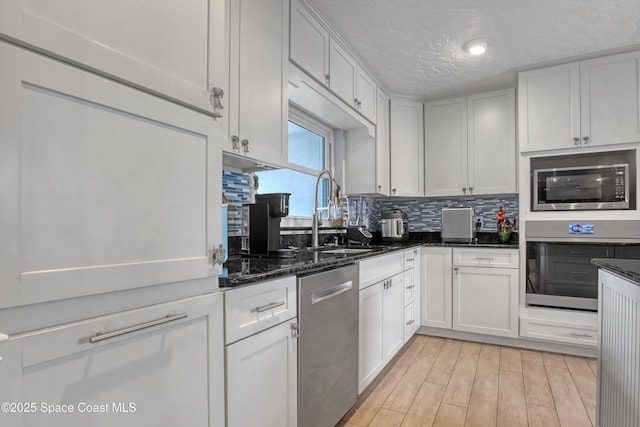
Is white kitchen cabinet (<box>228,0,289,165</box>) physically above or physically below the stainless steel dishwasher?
above

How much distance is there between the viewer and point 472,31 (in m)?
2.37

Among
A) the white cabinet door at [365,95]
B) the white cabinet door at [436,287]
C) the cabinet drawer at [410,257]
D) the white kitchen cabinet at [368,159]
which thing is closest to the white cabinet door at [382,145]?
the white kitchen cabinet at [368,159]

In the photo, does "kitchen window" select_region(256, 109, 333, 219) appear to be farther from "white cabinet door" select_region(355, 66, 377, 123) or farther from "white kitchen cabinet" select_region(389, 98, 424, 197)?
"white kitchen cabinet" select_region(389, 98, 424, 197)

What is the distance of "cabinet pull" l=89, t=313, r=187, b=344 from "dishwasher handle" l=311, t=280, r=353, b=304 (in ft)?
2.25

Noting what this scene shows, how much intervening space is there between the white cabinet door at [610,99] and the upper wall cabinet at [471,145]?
577 millimetres

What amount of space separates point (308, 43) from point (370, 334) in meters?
1.78

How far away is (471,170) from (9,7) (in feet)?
11.4

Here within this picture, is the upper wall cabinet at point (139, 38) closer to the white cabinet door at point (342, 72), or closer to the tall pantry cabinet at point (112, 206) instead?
the tall pantry cabinet at point (112, 206)

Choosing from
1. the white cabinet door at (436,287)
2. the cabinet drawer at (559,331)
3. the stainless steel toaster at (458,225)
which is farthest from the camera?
the stainless steel toaster at (458,225)

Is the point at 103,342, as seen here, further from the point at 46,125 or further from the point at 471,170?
the point at 471,170

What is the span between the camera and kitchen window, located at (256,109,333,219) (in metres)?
2.53

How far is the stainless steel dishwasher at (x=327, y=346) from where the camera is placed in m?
1.46

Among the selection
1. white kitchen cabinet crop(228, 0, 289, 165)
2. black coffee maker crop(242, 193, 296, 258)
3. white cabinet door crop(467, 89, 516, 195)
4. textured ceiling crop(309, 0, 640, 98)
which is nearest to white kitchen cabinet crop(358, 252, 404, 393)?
black coffee maker crop(242, 193, 296, 258)

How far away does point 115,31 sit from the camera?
806 mm
